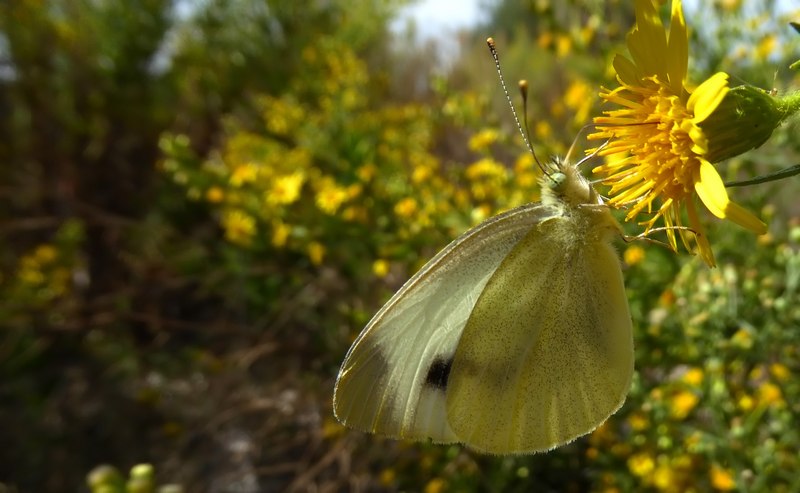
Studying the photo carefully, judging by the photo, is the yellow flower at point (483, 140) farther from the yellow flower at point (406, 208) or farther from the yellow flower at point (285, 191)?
the yellow flower at point (285, 191)

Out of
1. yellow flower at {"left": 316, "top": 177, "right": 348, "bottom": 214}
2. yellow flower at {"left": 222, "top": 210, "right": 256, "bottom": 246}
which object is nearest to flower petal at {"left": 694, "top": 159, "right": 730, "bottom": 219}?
yellow flower at {"left": 316, "top": 177, "right": 348, "bottom": 214}

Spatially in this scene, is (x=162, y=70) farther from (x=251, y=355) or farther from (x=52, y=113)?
(x=251, y=355)

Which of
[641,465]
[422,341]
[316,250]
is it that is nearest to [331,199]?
[316,250]

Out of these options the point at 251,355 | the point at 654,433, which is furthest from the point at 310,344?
the point at 654,433

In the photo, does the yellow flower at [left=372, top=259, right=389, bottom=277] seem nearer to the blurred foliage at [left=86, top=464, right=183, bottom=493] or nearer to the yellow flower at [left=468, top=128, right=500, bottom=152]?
the yellow flower at [left=468, top=128, right=500, bottom=152]

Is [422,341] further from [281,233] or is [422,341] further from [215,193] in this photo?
[215,193]

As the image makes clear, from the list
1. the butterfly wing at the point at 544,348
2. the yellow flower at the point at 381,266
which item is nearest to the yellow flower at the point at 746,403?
the butterfly wing at the point at 544,348
